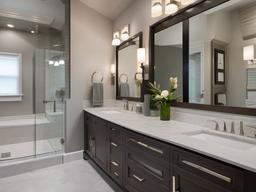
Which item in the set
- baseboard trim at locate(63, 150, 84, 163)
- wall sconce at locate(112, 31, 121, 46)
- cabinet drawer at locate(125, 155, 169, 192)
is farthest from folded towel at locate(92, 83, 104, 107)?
cabinet drawer at locate(125, 155, 169, 192)

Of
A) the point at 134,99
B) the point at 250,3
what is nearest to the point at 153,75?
the point at 134,99

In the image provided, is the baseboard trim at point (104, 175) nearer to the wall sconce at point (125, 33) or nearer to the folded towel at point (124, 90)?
the folded towel at point (124, 90)

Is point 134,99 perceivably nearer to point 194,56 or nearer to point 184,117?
point 184,117

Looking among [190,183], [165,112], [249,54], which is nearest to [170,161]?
[190,183]

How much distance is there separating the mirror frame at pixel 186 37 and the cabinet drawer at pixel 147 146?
2.09 feet

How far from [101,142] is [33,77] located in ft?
9.42

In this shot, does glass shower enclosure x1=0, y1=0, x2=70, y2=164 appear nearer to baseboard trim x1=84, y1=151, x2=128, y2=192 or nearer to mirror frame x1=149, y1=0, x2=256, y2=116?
baseboard trim x1=84, y1=151, x2=128, y2=192

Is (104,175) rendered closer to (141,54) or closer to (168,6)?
(141,54)

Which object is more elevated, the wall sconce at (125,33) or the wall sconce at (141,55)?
the wall sconce at (125,33)

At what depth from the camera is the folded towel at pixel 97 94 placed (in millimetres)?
3240

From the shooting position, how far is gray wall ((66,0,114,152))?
3.13 meters

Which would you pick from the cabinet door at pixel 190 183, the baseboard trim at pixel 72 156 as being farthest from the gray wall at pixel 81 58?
the cabinet door at pixel 190 183

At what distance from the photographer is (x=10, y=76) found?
4.33 metres

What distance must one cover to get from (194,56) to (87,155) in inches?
88.8
